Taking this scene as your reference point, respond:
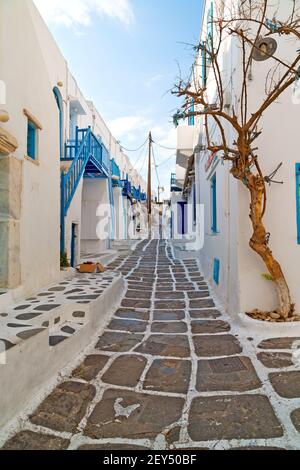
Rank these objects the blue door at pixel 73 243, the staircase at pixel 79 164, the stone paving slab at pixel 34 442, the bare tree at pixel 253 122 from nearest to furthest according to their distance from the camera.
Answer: the stone paving slab at pixel 34 442
the bare tree at pixel 253 122
the staircase at pixel 79 164
the blue door at pixel 73 243

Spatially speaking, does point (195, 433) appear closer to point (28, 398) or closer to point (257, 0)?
point (28, 398)

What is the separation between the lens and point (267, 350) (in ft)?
11.0

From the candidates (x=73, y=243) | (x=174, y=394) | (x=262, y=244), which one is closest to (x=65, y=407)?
(x=174, y=394)

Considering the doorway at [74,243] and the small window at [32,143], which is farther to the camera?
the doorway at [74,243]

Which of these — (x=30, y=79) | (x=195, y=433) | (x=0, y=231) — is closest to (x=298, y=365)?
(x=195, y=433)

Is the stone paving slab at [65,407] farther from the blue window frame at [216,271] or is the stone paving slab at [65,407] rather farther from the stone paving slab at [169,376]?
the blue window frame at [216,271]

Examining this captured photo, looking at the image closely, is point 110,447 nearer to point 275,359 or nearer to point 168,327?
point 275,359

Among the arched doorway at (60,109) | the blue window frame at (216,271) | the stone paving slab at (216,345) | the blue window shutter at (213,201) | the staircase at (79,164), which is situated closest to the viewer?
the stone paving slab at (216,345)

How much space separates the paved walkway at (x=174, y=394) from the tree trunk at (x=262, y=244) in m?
0.56

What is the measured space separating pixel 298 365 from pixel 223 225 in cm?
261

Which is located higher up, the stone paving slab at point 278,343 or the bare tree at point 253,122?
the bare tree at point 253,122

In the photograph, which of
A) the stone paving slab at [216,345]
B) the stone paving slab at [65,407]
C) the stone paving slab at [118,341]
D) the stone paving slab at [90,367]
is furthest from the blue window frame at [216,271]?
the stone paving slab at [65,407]

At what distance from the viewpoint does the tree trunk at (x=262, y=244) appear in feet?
12.6

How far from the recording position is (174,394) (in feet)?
8.71
